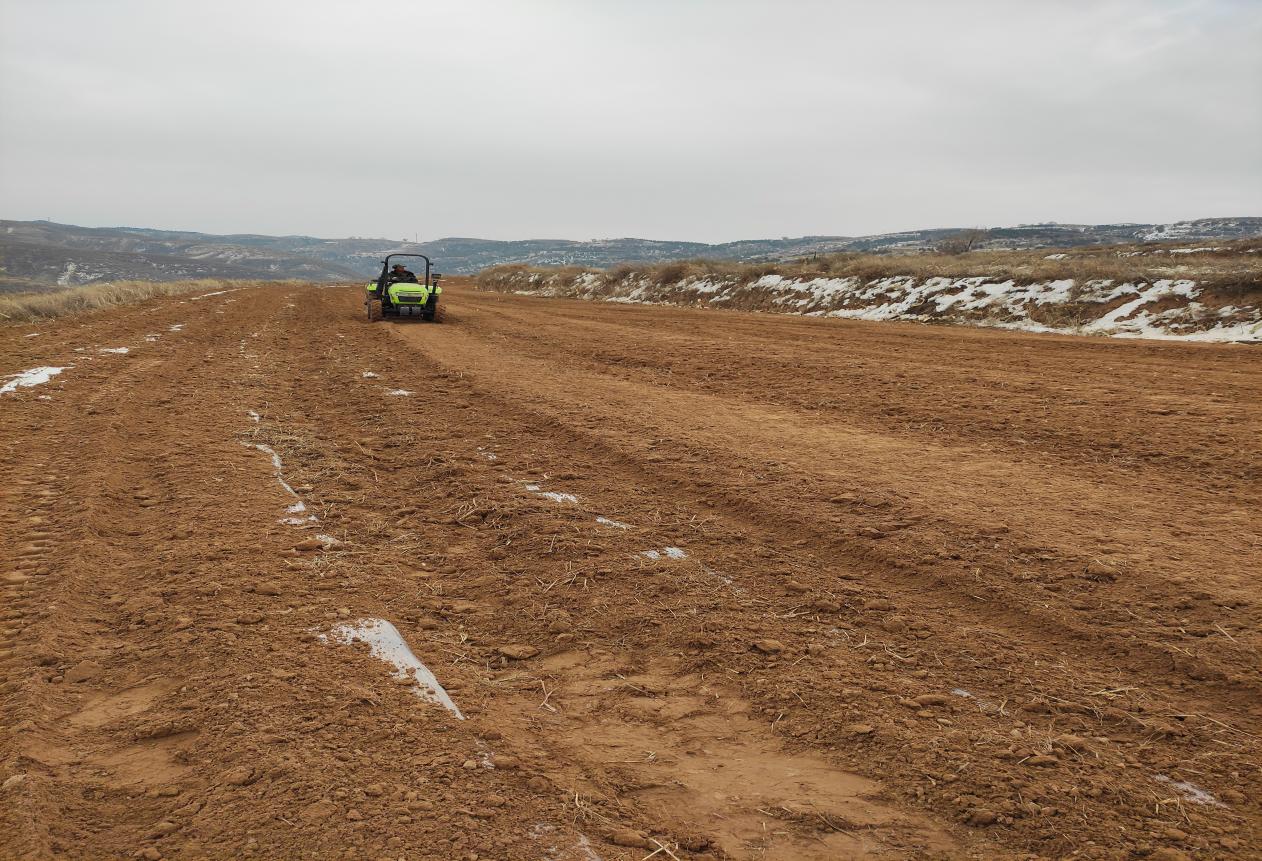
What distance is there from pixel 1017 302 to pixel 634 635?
19.8 m

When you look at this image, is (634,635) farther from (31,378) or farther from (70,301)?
(70,301)

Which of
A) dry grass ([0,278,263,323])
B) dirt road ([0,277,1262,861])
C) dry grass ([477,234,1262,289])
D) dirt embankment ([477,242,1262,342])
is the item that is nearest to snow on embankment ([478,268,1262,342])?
dirt embankment ([477,242,1262,342])

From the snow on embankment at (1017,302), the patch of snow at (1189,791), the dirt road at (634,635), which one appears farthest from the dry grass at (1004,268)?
the patch of snow at (1189,791)

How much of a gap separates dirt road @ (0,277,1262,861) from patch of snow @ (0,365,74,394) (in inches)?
62.1

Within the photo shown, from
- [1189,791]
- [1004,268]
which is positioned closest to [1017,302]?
[1004,268]

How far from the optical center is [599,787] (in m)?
2.79

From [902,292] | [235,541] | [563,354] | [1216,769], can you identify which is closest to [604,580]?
[235,541]

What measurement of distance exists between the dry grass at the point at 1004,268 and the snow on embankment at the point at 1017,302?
24 cm

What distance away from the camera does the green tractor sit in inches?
777

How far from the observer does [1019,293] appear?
2045cm

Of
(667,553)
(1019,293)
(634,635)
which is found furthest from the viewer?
(1019,293)

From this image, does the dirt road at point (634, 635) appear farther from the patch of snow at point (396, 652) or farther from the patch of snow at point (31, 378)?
the patch of snow at point (31, 378)

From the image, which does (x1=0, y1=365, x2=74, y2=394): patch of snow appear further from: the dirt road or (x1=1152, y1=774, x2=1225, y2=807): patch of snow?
(x1=1152, y1=774, x2=1225, y2=807): patch of snow

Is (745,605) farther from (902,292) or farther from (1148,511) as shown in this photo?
(902,292)
